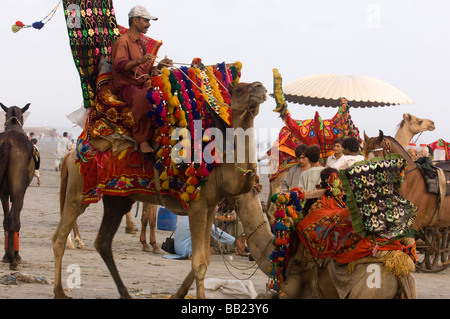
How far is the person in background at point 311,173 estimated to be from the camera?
9.55m

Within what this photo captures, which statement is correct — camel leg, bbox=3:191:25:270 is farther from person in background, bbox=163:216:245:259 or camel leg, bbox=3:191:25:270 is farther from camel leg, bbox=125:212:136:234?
camel leg, bbox=125:212:136:234

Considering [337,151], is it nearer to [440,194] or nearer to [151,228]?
[440,194]

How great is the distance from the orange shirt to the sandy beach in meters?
2.40

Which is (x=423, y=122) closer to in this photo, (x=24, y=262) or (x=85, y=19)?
(x=85, y=19)

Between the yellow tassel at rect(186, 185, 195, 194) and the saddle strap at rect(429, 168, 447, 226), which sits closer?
the yellow tassel at rect(186, 185, 195, 194)

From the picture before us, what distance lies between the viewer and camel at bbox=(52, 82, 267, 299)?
6.72 metres

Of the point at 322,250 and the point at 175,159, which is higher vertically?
the point at 175,159

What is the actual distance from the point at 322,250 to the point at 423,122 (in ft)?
18.7

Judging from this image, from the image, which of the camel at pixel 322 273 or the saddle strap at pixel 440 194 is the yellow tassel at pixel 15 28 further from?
the saddle strap at pixel 440 194

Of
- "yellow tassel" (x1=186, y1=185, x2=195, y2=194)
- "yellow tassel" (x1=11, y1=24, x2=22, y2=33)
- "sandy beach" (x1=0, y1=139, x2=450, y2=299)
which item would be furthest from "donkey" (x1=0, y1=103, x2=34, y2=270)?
"yellow tassel" (x1=186, y1=185, x2=195, y2=194)

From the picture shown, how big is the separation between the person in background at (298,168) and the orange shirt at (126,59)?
3.24 m

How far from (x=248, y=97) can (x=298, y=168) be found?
475 centimetres
